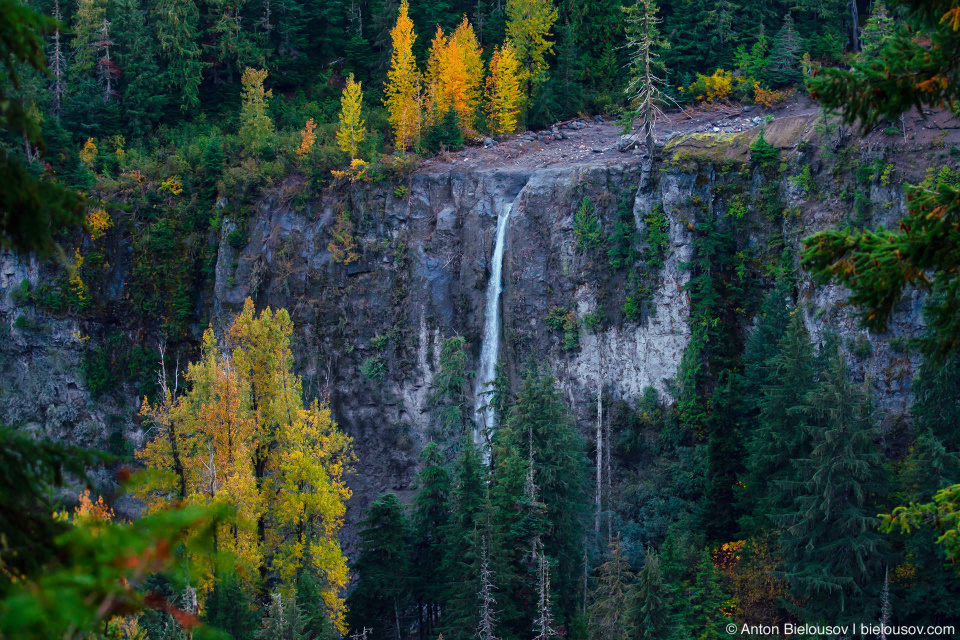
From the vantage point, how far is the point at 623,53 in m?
47.8

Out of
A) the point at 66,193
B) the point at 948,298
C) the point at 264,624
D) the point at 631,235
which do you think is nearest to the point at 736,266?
the point at 631,235

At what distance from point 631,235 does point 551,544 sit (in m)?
14.0

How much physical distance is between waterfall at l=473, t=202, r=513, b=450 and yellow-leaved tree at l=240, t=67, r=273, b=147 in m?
14.2

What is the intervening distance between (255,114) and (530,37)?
15.5 metres

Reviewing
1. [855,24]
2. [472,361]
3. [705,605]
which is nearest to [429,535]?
[705,605]

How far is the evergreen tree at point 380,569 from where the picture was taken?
1001 inches

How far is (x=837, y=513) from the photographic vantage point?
24.1 meters

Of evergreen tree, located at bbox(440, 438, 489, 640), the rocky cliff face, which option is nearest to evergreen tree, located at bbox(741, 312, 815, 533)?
the rocky cliff face

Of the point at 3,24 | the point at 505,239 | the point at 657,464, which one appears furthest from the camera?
the point at 505,239

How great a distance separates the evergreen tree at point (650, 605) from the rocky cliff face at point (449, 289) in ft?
42.5

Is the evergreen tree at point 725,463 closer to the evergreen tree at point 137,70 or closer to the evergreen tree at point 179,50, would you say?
the evergreen tree at point 179,50

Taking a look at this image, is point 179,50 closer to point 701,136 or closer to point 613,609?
point 701,136

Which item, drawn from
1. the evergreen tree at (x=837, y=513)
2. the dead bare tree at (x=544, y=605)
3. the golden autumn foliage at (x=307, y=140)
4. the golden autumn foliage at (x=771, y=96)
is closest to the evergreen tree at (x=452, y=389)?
the golden autumn foliage at (x=307, y=140)

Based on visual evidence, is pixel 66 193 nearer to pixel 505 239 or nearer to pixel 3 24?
pixel 3 24
